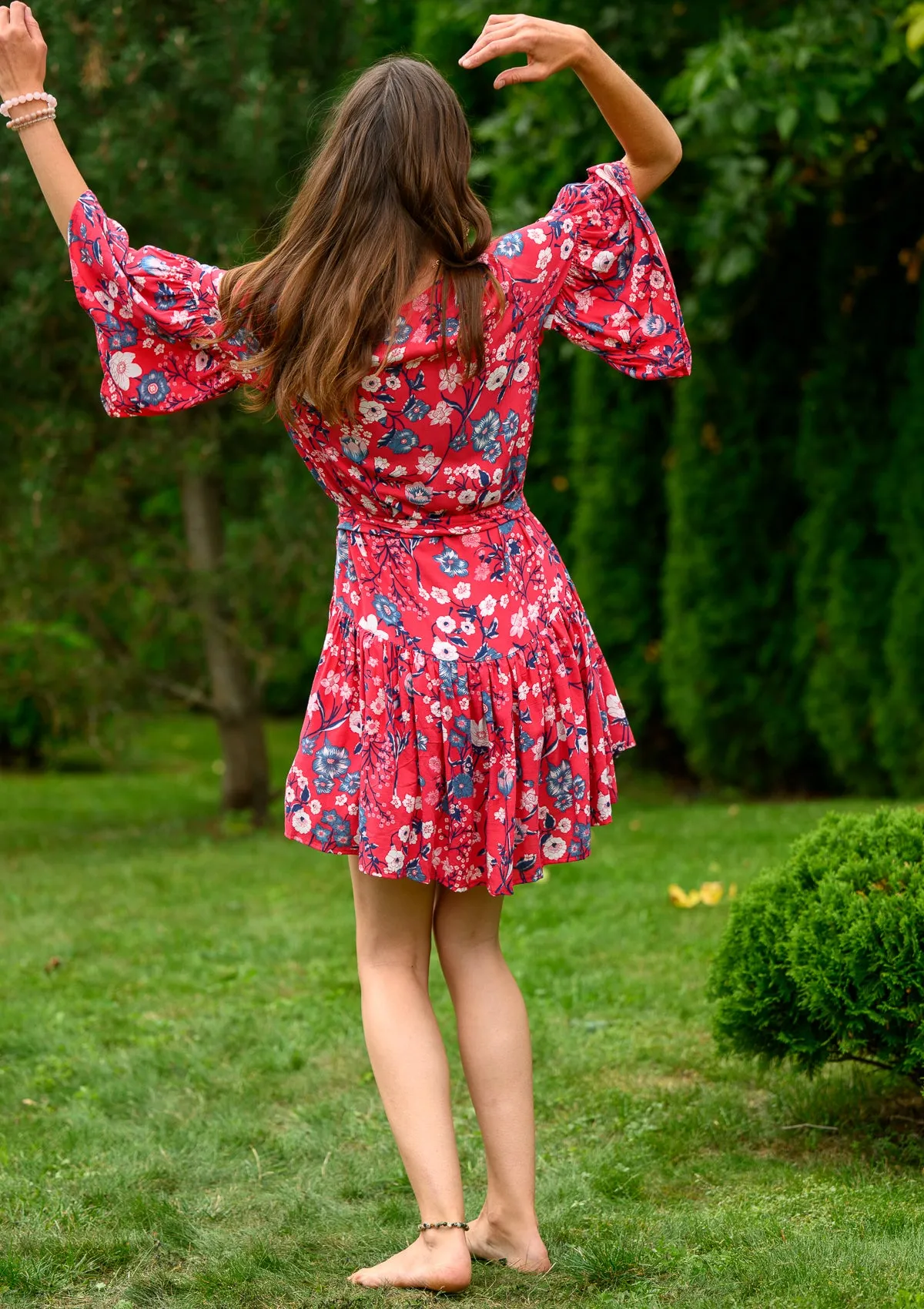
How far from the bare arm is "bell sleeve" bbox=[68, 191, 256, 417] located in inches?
1.1

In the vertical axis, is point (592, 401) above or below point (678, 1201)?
above

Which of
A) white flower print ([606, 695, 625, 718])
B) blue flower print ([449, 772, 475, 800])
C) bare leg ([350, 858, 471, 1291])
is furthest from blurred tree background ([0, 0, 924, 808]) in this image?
bare leg ([350, 858, 471, 1291])

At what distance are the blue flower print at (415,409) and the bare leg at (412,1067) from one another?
2.23 feet

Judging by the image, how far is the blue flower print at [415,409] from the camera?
2.11 meters

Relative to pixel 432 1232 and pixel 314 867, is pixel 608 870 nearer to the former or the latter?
pixel 314 867

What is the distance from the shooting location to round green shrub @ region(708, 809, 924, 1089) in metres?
2.55

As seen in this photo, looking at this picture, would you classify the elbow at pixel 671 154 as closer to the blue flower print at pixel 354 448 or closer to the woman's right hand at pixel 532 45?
the woman's right hand at pixel 532 45

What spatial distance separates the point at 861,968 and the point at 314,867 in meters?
3.43

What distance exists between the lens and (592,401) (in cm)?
788

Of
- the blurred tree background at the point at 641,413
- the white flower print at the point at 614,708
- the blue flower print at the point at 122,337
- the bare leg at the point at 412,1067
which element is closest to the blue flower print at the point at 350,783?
the bare leg at the point at 412,1067

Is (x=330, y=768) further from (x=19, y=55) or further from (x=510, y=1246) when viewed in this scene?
(x=19, y=55)

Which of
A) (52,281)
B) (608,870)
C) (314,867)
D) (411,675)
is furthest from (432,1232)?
(52,281)

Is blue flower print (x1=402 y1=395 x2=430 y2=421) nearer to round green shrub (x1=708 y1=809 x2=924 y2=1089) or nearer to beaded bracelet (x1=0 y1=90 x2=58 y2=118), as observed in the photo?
beaded bracelet (x1=0 y1=90 x2=58 y2=118)

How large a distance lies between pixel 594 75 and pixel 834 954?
1.50 metres
